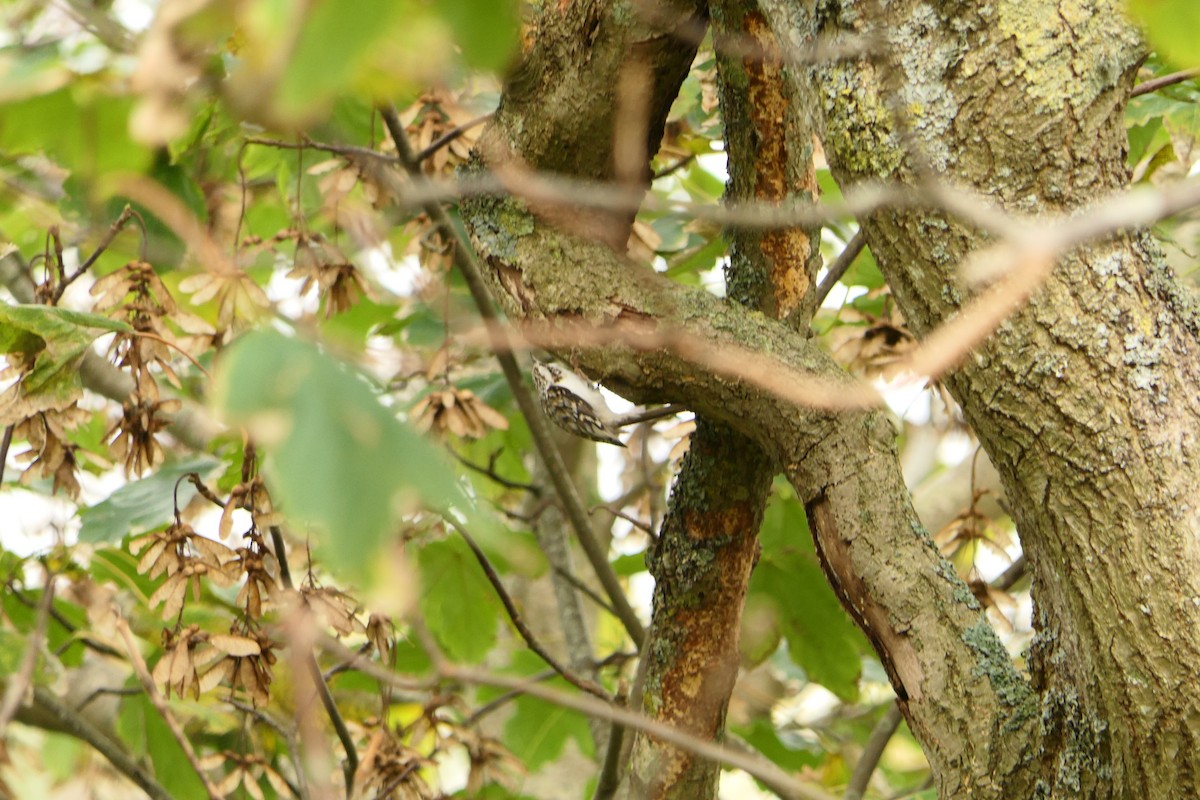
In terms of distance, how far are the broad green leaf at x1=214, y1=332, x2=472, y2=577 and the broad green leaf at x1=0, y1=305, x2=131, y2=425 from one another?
0.64 metres

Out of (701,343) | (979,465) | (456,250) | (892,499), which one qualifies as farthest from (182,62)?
(979,465)

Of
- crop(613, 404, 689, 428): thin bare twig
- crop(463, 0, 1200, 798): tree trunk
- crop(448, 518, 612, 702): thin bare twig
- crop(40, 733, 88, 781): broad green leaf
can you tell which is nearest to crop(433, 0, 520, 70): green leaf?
crop(463, 0, 1200, 798): tree trunk

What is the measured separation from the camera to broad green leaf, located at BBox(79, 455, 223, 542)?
4.28 ft

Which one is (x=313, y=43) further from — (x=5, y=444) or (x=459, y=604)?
(x=459, y=604)

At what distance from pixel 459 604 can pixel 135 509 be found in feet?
1.64

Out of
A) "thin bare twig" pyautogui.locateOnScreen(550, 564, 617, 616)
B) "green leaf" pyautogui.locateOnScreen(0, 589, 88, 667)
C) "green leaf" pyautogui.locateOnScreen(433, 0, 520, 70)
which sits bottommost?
"green leaf" pyautogui.locateOnScreen(433, 0, 520, 70)

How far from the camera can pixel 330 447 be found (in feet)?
1.19

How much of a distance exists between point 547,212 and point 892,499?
0.39 metres

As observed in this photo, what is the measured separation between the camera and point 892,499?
37.4 inches

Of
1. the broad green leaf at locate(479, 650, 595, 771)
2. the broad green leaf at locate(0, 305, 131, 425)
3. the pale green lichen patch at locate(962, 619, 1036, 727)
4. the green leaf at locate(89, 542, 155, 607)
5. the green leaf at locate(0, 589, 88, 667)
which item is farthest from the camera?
the broad green leaf at locate(479, 650, 595, 771)

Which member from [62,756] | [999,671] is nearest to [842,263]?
[999,671]

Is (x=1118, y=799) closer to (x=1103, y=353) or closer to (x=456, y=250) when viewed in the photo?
(x=1103, y=353)

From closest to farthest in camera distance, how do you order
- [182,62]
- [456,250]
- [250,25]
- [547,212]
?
1. [250,25]
2. [182,62]
3. [547,212]
4. [456,250]

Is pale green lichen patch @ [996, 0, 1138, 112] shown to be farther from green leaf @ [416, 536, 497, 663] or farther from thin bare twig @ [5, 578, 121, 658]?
thin bare twig @ [5, 578, 121, 658]
